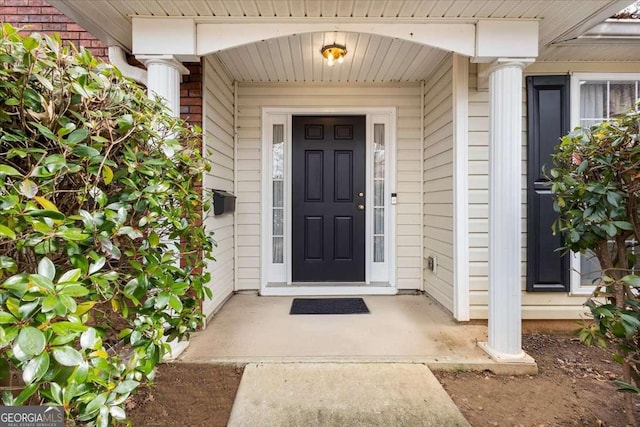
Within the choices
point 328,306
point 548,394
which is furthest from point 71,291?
point 328,306

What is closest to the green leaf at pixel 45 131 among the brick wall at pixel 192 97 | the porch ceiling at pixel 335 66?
the brick wall at pixel 192 97

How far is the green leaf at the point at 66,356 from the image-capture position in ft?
2.09

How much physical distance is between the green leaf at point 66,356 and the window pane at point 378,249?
314cm

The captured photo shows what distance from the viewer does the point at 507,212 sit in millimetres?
2109

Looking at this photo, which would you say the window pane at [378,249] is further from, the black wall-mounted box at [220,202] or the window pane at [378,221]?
the black wall-mounted box at [220,202]

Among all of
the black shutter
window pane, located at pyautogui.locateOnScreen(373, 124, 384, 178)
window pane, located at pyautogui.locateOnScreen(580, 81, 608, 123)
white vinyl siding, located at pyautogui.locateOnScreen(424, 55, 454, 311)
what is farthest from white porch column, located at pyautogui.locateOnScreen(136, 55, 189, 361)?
window pane, located at pyautogui.locateOnScreen(580, 81, 608, 123)

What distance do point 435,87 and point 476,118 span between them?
65 centimetres

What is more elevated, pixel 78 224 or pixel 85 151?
pixel 85 151

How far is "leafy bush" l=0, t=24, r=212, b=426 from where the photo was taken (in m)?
0.66

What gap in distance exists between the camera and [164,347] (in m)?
1.08

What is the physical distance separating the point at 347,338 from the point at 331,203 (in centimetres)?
159

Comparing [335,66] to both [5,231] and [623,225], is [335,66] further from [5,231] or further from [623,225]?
[5,231]

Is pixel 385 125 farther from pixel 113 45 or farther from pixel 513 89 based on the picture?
pixel 113 45

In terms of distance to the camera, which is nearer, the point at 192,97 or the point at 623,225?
the point at 623,225
